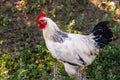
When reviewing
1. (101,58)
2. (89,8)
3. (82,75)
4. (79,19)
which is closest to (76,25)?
(79,19)

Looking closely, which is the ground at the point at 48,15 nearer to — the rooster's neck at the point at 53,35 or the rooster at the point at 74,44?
the rooster at the point at 74,44

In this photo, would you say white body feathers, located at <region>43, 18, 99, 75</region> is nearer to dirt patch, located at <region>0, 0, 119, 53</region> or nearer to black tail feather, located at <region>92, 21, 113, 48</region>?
black tail feather, located at <region>92, 21, 113, 48</region>

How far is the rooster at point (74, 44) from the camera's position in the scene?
20.4 feet

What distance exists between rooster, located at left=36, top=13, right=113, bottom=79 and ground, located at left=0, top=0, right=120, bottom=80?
0.68m

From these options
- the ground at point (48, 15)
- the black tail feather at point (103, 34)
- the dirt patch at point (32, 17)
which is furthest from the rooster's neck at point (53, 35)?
the dirt patch at point (32, 17)

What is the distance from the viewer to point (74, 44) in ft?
20.7

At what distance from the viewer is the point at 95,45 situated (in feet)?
20.6

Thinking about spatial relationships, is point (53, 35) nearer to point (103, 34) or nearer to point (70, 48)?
point (70, 48)

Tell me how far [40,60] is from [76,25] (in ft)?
4.92

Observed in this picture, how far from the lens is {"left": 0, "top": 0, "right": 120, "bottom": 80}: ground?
7.28 m

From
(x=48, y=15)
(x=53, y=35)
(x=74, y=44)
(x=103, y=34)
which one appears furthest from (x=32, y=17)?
(x=103, y=34)

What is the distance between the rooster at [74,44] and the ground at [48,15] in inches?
26.6

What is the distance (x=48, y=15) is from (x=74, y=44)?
101 inches

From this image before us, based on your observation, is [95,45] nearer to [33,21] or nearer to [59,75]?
[59,75]
